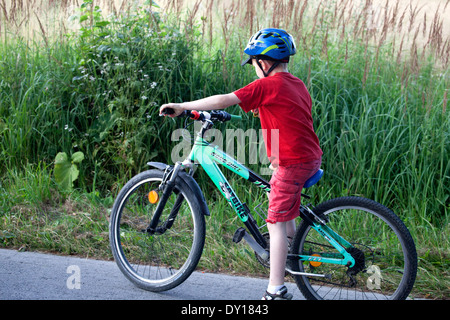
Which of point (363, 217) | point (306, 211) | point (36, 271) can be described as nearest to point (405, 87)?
point (363, 217)

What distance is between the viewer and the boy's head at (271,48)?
309cm

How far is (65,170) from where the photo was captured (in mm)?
5203

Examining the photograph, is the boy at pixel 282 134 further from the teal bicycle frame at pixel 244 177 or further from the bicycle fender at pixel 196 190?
the bicycle fender at pixel 196 190

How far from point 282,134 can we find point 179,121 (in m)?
2.27

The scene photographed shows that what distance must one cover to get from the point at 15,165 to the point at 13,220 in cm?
94

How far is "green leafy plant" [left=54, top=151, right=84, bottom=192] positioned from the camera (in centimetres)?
514

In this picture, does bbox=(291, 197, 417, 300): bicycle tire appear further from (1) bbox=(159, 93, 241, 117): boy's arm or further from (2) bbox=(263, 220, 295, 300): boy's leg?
(1) bbox=(159, 93, 241, 117): boy's arm

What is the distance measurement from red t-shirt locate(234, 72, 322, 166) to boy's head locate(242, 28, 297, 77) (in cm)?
10

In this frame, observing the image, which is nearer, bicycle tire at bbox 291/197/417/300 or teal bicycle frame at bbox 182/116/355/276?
bicycle tire at bbox 291/197/417/300

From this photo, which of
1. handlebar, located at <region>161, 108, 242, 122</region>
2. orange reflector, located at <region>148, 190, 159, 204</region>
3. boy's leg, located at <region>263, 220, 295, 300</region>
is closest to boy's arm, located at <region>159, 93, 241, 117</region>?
handlebar, located at <region>161, 108, 242, 122</region>

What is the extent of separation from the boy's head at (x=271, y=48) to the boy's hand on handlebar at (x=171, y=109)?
1.90ft

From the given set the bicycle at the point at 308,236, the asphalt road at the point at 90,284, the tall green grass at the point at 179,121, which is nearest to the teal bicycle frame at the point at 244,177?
the bicycle at the point at 308,236

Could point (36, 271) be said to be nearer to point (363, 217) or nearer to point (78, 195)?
point (78, 195)

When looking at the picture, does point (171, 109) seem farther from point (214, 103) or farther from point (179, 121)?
point (179, 121)
